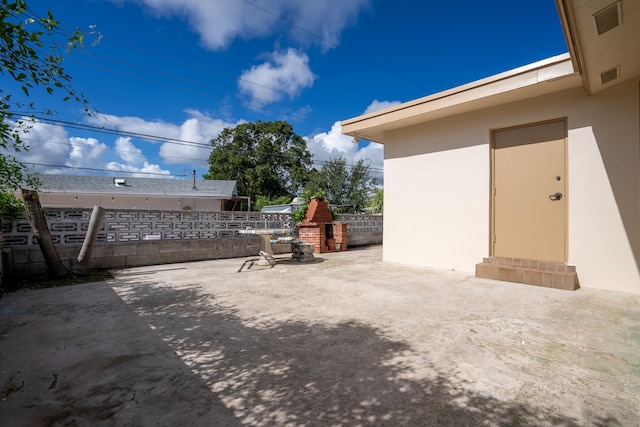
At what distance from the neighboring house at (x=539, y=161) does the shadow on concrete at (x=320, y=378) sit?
3.25 m

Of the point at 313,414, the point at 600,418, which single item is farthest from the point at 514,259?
the point at 313,414

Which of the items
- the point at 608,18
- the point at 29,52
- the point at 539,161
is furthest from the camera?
the point at 539,161

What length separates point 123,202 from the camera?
1839 centimetres

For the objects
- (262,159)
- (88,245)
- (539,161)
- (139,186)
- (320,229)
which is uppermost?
(262,159)

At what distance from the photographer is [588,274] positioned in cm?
452

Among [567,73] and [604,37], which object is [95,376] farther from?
[567,73]

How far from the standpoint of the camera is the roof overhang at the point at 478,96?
4.36m

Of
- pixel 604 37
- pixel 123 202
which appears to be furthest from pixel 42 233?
pixel 123 202

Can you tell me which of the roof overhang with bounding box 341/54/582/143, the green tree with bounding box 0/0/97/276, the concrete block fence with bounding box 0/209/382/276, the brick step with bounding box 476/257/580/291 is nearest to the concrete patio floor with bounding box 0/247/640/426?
the brick step with bounding box 476/257/580/291

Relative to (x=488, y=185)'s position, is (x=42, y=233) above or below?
below

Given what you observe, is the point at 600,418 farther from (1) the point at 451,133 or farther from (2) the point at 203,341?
(1) the point at 451,133

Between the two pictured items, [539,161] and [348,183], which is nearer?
[539,161]

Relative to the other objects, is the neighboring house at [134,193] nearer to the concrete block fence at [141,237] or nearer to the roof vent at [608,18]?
the concrete block fence at [141,237]

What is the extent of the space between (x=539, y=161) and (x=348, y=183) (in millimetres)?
17396
